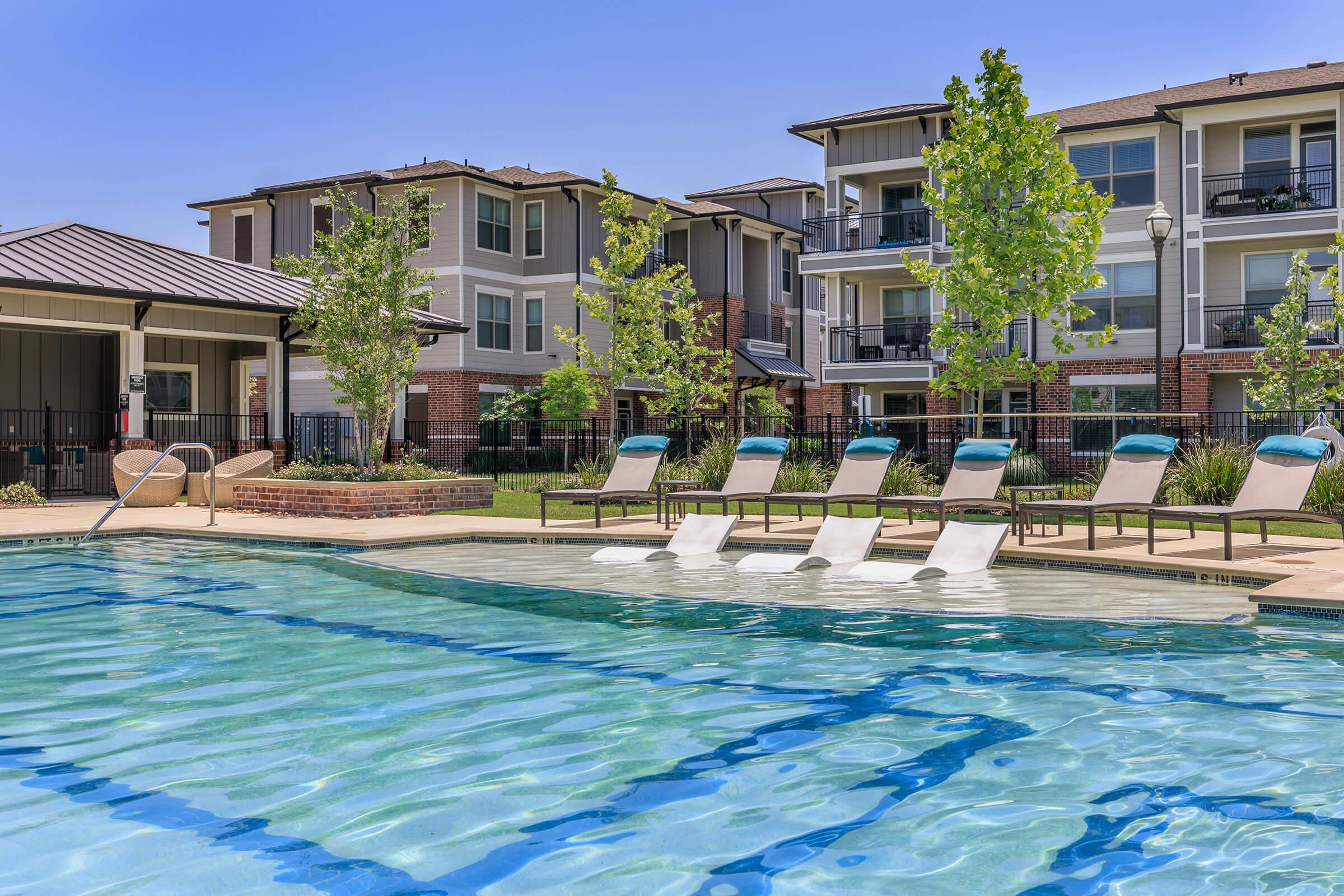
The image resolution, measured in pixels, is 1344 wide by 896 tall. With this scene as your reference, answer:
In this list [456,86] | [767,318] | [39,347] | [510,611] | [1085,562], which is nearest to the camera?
[510,611]

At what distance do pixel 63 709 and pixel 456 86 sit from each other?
23.7 m

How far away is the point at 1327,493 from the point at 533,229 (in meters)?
26.9

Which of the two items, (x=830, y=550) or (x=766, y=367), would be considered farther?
(x=766, y=367)

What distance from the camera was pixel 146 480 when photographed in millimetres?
18781

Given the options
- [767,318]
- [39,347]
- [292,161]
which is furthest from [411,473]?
[767,318]

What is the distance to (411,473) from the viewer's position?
18281mm

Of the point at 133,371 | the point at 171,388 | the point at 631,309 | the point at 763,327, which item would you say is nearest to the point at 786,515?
the point at 133,371

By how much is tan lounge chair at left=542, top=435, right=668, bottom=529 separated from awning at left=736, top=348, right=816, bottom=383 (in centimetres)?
2638

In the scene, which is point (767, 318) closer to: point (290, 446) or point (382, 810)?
point (290, 446)

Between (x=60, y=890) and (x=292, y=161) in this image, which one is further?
(x=292, y=161)

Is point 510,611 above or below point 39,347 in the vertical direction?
below

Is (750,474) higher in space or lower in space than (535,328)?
lower

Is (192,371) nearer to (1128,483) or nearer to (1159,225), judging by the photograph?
(1159,225)

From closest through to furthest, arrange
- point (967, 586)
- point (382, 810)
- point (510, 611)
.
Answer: point (382, 810), point (510, 611), point (967, 586)
